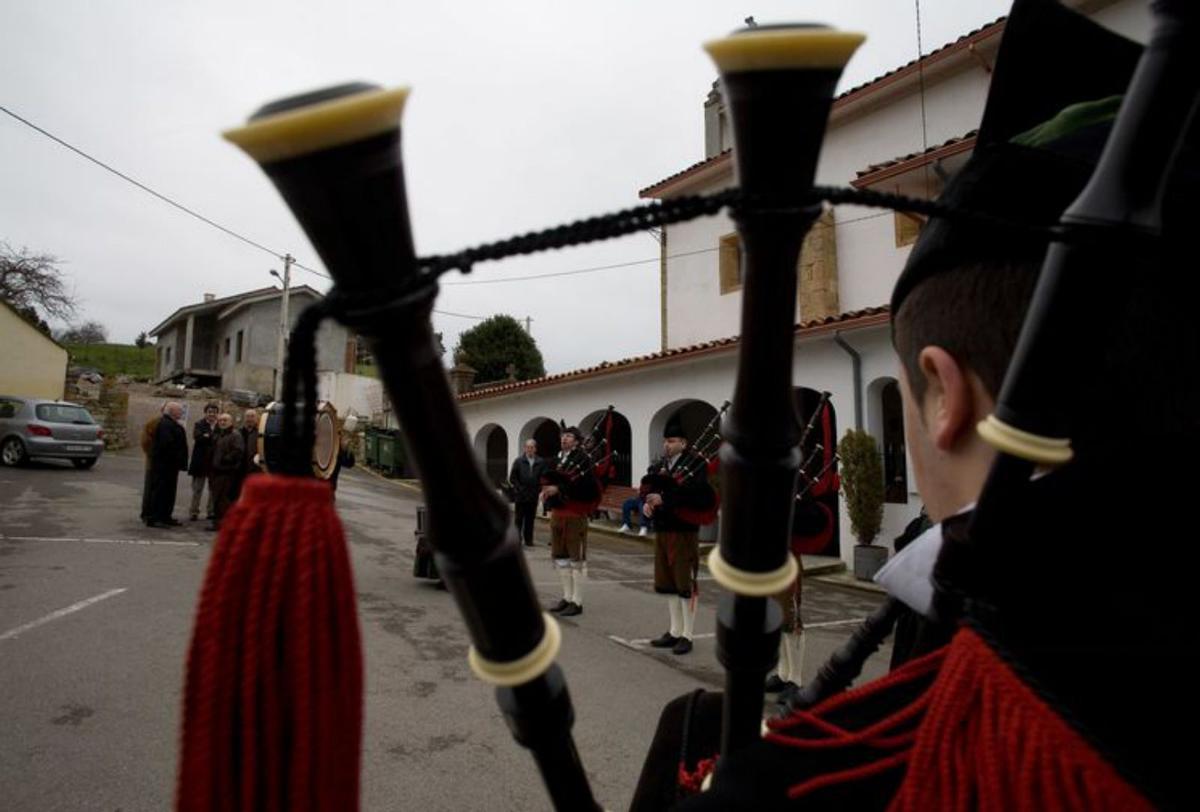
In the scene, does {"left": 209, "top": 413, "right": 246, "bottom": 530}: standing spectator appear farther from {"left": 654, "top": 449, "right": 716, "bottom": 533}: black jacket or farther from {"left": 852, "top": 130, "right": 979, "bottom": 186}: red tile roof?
{"left": 852, "top": 130, "right": 979, "bottom": 186}: red tile roof

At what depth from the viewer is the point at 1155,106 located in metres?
0.49

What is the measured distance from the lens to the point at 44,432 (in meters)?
15.9

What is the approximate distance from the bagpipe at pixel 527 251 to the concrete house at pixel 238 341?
30323 millimetres

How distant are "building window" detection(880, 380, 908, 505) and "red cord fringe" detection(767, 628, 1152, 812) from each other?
31.4ft

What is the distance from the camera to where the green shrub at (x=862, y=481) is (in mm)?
8805

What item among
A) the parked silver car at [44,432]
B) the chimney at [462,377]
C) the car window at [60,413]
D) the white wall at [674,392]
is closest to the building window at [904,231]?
the white wall at [674,392]

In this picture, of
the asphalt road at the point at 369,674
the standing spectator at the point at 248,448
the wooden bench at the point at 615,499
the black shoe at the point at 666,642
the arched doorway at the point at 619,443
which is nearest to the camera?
the asphalt road at the point at 369,674

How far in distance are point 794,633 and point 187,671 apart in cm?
480

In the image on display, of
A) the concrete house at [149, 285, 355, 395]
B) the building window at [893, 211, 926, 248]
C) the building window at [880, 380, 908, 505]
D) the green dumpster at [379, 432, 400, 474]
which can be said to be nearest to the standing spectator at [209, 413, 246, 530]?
the building window at [880, 380, 908, 505]

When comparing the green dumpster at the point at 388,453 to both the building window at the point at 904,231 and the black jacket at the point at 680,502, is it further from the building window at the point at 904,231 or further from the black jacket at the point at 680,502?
the black jacket at the point at 680,502

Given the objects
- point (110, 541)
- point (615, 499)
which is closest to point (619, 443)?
point (615, 499)

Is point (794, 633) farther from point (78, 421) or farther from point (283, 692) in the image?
point (78, 421)

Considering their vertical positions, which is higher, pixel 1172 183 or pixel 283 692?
pixel 1172 183

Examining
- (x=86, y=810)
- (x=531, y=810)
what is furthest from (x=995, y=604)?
(x=86, y=810)
